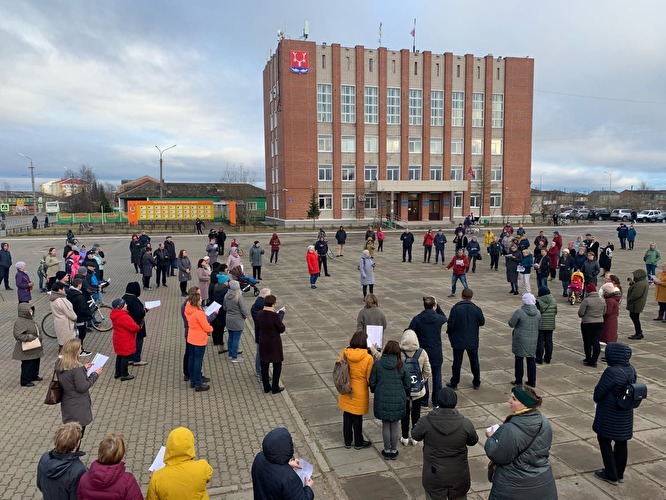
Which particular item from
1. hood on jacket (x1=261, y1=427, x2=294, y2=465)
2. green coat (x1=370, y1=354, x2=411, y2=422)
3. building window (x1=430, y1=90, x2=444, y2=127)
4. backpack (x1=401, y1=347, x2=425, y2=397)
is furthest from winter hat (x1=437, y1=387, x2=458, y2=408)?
building window (x1=430, y1=90, x2=444, y2=127)

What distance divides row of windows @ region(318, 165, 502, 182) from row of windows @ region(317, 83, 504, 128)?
5.09 metres

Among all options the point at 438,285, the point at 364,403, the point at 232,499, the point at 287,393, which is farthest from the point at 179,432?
the point at 438,285

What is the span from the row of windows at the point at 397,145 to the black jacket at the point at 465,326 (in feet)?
160

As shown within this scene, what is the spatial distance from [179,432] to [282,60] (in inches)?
2113

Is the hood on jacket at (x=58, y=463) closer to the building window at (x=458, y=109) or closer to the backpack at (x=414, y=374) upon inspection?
the backpack at (x=414, y=374)

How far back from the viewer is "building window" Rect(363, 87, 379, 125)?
5538 cm

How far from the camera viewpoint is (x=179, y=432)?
144 inches

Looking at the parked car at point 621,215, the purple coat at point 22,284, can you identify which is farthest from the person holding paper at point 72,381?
the parked car at point 621,215

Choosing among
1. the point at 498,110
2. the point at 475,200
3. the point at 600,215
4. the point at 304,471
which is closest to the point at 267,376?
the point at 304,471

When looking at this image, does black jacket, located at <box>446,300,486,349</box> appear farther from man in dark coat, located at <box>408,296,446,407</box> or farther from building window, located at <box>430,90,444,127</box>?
building window, located at <box>430,90,444,127</box>

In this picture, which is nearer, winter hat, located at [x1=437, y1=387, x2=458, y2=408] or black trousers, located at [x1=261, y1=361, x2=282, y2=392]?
winter hat, located at [x1=437, y1=387, x2=458, y2=408]

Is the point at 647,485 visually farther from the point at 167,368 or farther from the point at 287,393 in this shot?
the point at 167,368

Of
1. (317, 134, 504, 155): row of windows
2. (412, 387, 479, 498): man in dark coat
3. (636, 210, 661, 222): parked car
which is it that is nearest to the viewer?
(412, 387, 479, 498): man in dark coat

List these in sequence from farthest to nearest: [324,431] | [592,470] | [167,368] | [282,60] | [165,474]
A: [282,60] → [167,368] → [324,431] → [592,470] → [165,474]
